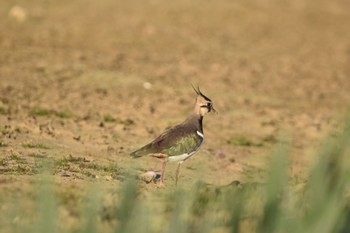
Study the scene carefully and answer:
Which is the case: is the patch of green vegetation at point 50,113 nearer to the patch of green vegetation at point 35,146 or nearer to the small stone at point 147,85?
the patch of green vegetation at point 35,146

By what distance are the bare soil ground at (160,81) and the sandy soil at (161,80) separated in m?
0.02

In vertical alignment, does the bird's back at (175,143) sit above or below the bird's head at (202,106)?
below

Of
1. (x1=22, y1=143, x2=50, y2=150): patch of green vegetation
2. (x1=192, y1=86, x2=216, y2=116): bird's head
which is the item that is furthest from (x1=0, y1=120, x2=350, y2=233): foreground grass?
(x1=22, y1=143, x2=50, y2=150): patch of green vegetation

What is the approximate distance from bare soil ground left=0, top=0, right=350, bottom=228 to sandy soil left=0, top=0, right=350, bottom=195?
20 millimetres

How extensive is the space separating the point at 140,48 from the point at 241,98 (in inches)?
122

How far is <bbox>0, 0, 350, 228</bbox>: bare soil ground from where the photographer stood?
28.9ft

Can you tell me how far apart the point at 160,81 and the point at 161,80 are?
89 millimetres

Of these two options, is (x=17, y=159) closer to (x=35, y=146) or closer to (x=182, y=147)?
(x=35, y=146)

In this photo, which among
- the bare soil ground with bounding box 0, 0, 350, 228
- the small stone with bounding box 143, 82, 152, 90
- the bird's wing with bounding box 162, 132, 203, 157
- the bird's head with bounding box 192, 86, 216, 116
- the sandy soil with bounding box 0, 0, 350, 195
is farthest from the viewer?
the small stone with bounding box 143, 82, 152, 90

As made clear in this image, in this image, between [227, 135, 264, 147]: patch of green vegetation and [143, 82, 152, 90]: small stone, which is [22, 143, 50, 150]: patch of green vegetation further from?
[143, 82, 152, 90]: small stone

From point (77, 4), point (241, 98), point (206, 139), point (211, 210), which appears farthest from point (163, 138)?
point (77, 4)

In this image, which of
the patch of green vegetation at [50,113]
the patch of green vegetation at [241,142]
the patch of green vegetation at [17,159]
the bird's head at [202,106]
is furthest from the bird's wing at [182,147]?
the patch of green vegetation at [50,113]

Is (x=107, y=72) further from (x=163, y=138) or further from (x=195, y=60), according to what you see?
(x=163, y=138)

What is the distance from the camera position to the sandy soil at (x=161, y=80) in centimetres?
A: 893
